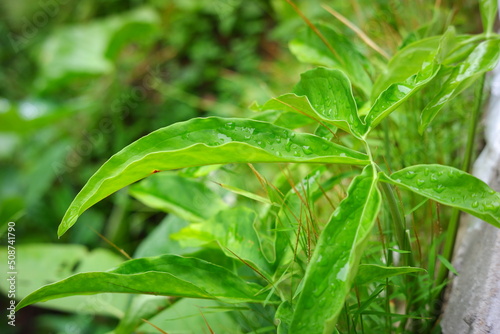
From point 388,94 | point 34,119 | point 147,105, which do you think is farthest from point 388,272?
point 147,105

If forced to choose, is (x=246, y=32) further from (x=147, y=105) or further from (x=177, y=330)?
(x=177, y=330)

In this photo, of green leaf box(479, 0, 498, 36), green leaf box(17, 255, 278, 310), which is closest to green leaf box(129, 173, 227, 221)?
green leaf box(17, 255, 278, 310)

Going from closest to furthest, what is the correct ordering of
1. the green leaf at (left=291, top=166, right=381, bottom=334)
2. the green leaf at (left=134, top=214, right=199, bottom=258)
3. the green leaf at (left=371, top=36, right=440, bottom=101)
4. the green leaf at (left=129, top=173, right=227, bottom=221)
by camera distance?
the green leaf at (left=291, top=166, right=381, bottom=334), the green leaf at (left=371, top=36, right=440, bottom=101), the green leaf at (left=129, top=173, right=227, bottom=221), the green leaf at (left=134, top=214, right=199, bottom=258)

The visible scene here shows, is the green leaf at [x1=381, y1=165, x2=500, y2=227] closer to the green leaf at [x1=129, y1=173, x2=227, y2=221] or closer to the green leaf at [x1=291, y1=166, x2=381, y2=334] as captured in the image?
the green leaf at [x1=291, y1=166, x2=381, y2=334]

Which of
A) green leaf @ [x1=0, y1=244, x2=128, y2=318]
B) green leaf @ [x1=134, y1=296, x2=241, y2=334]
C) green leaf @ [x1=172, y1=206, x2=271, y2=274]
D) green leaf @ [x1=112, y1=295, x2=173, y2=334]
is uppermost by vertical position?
green leaf @ [x1=172, y1=206, x2=271, y2=274]

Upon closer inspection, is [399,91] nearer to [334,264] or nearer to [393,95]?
[393,95]

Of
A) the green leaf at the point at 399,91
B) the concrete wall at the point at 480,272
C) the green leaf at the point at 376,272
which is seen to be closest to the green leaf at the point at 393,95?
the green leaf at the point at 399,91

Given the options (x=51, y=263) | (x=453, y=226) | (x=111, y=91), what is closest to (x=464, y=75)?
(x=453, y=226)
